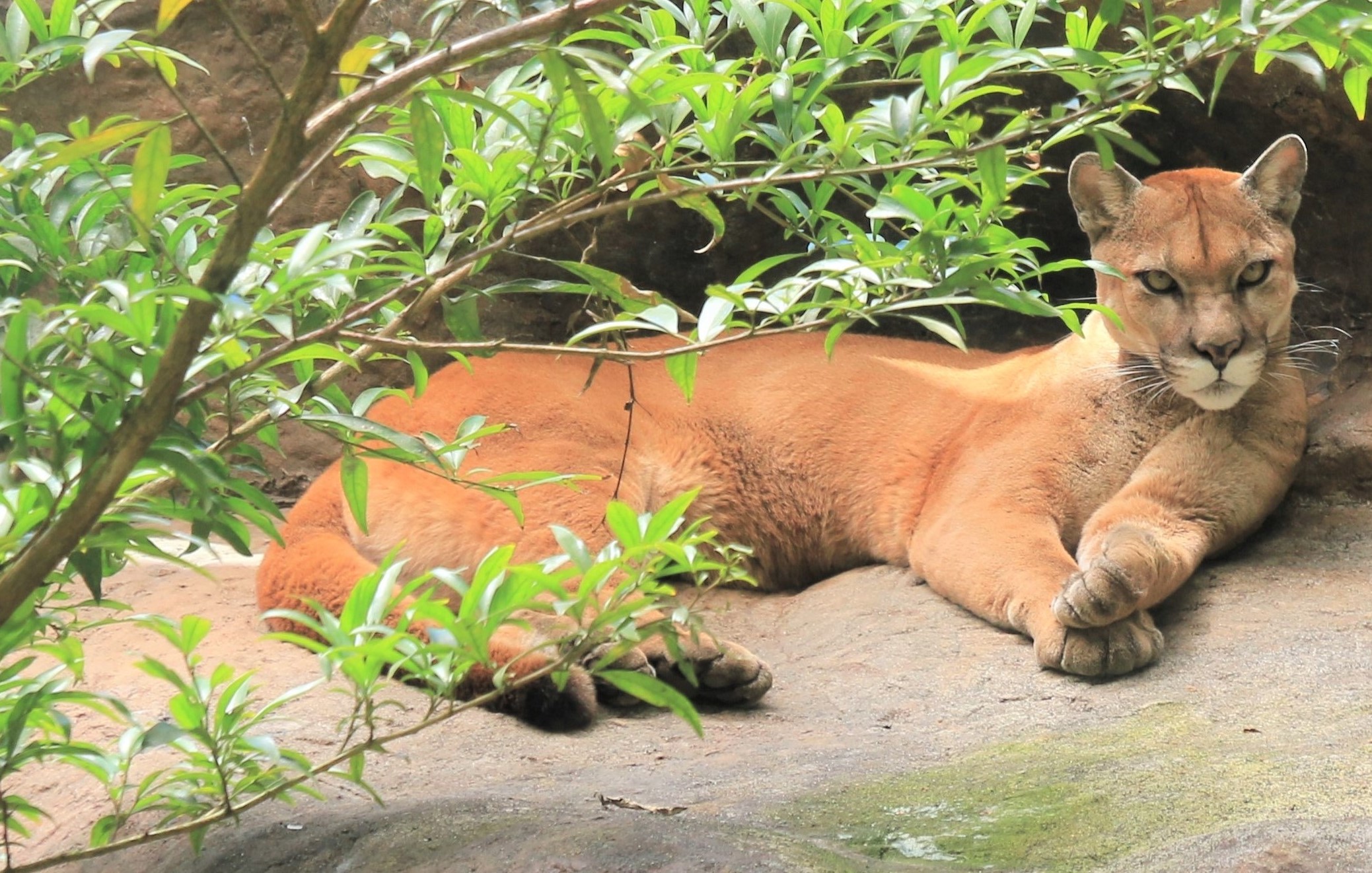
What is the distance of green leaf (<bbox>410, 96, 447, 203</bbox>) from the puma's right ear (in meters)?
2.38

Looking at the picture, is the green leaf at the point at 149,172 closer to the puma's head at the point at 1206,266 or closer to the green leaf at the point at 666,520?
the green leaf at the point at 666,520

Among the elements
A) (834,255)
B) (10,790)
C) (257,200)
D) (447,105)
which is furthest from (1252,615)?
(10,790)

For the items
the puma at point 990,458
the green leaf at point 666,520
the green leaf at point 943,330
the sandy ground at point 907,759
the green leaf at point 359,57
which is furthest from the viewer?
the puma at point 990,458

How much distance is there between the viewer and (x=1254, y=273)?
322 centimetres

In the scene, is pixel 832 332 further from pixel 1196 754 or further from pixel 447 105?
pixel 1196 754

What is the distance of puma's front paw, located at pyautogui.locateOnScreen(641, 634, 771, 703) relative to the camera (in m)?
2.80

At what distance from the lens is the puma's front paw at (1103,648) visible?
9.12ft

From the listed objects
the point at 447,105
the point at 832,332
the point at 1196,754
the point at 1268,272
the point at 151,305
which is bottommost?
the point at 1196,754

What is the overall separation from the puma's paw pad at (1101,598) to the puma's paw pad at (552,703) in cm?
112

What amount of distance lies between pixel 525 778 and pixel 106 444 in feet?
3.91

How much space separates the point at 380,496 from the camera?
11.0 feet

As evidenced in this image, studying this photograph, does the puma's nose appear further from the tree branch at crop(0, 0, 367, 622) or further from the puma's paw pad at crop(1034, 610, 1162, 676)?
the tree branch at crop(0, 0, 367, 622)

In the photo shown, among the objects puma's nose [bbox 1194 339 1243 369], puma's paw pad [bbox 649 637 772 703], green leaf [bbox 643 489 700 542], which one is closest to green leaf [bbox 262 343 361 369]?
green leaf [bbox 643 489 700 542]

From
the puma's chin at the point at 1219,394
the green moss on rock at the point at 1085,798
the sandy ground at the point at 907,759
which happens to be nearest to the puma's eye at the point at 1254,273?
the puma's chin at the point at 1219,394
